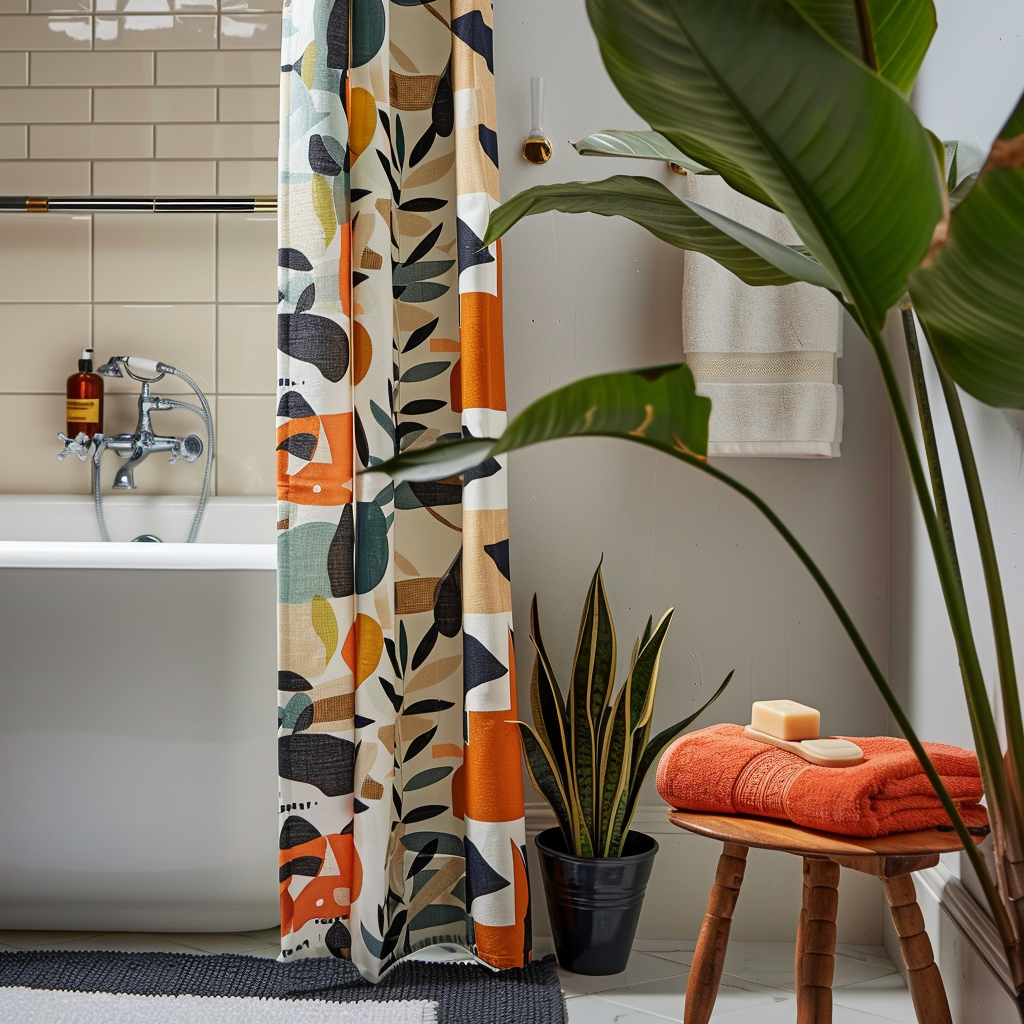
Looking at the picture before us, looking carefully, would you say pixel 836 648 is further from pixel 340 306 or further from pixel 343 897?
pixel 340 306

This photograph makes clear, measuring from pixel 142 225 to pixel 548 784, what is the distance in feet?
5.85

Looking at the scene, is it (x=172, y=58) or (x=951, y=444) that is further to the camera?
(x=172, y=58)

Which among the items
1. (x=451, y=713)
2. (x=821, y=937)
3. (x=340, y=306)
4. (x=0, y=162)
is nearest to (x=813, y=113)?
(x=821, y=937)

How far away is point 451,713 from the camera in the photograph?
162 cm

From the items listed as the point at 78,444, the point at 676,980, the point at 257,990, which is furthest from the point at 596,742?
the point at 78,444

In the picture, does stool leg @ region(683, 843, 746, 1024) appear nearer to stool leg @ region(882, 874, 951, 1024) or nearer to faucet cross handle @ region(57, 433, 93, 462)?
stool leg @ region(882, 874, 951, 1024)

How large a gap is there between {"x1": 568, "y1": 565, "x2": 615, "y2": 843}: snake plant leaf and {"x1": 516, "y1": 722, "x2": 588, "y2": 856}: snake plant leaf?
4 cm

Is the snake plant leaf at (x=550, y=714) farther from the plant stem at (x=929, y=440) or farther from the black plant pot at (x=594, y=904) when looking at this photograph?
the plant stem at (x=929, y=440)

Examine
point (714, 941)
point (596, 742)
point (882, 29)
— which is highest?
point (882, 29)

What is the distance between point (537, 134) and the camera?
170 cm

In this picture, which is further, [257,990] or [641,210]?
[257,990]

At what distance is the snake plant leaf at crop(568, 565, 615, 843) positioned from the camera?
151 centimetres

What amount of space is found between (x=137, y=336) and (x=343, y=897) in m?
1.57

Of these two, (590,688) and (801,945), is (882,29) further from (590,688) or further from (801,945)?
(590,688)
